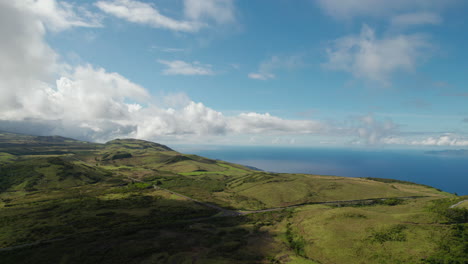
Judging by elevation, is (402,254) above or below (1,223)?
above

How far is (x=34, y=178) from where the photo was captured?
6447 inches

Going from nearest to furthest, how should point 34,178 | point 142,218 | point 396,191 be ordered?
point 142,218 → point 396,191 → point 34,178

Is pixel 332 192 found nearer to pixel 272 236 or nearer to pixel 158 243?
pixel 272 236

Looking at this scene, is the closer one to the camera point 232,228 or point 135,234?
point 135,234

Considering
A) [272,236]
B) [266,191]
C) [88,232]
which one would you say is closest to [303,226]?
[272,236]

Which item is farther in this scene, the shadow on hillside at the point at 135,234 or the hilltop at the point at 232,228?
the shadow on hillside at the point at 135,234

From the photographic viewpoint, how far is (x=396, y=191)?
128000 mm

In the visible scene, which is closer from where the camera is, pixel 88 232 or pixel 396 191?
pixel 88 232

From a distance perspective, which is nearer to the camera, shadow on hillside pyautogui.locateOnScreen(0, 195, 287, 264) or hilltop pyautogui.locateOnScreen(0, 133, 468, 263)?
hilltop pyautogui.locateOnScreen(0, 133, 468, 263)

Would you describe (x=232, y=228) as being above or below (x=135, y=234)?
above

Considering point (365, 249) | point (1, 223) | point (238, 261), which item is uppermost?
point (365, 249)

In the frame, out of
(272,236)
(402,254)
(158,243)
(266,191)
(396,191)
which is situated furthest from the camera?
(266,191)

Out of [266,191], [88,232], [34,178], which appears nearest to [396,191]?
[266,191]

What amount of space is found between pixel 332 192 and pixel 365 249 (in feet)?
269
